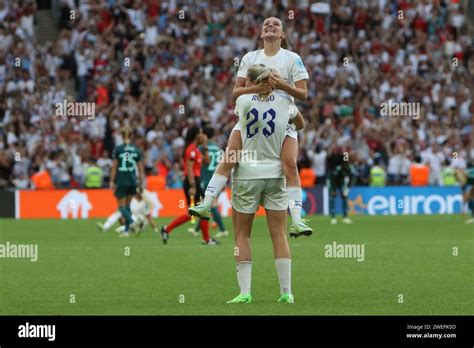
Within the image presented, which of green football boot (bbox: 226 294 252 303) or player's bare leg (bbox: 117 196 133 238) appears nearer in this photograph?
green football boot (bbox: 226 294 252 303)

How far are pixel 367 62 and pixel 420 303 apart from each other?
2823 cm

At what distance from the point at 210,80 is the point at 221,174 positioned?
26.2 meters

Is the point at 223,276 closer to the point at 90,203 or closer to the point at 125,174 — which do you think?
the point at 125,174

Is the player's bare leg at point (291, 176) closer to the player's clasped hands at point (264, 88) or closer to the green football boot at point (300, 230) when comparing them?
the green football boot at point (300, 230)

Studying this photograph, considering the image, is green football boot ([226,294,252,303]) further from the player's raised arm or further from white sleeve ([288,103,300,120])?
the player's raised arm

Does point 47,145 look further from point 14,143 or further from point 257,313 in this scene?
point 257,313

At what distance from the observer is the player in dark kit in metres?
26.4

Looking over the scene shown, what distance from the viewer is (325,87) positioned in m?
39.8

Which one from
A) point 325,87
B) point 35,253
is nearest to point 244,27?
point 325,87

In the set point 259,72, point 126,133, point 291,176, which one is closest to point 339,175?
point 126,133

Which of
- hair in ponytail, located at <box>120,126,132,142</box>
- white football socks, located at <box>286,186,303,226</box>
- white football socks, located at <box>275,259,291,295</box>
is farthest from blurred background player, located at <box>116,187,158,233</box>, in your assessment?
white football socks, located at <box>286,186,303,226</box>

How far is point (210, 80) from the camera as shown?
39.2 meters

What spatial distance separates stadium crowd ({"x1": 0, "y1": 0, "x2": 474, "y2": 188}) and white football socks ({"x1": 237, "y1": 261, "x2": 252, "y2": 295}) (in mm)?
22619

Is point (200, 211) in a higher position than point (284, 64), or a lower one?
lower
